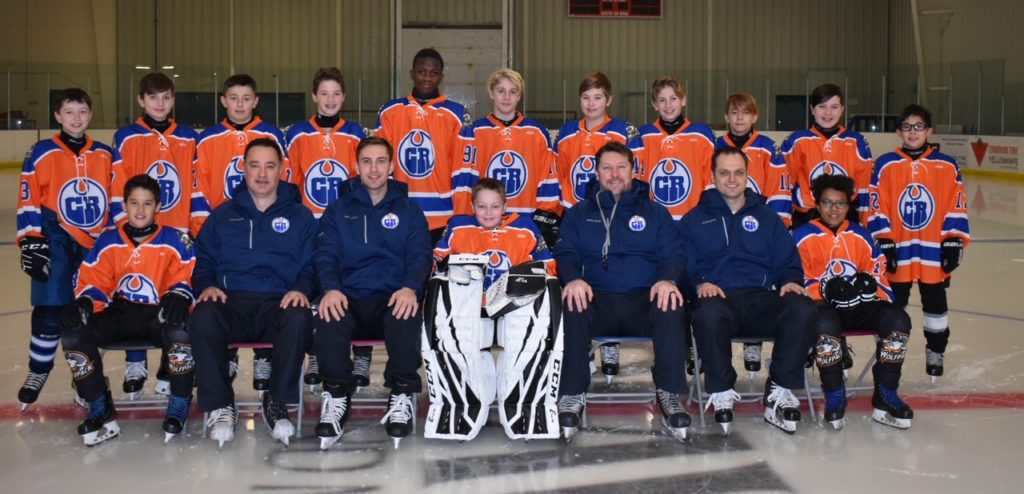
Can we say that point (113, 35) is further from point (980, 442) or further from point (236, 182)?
point (980, 442)

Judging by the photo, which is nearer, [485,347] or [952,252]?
[485,347]

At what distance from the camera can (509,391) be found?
3568 millimetres

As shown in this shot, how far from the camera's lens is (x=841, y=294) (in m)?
3.84

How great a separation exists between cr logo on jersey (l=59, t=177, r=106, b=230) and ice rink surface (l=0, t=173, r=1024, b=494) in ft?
2.36

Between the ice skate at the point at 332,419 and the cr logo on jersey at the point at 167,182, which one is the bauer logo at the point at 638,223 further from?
the cr logo on jersey at the point at 167,182

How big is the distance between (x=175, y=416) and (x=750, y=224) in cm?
228

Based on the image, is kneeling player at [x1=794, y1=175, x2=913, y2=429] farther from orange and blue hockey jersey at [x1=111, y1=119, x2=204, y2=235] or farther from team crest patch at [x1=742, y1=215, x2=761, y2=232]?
orange and blue hockey jersey at [x1=111, y1=119, x2=204, y2=235]

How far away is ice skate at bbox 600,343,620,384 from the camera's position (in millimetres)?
4555

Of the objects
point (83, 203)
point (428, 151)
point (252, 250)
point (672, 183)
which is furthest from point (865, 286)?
point (83, 203)

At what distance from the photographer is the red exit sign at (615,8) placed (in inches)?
770

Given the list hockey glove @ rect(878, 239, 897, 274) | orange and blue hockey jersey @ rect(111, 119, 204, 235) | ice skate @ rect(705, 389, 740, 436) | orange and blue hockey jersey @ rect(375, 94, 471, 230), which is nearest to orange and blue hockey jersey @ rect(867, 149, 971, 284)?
hockey glove @ rect(878, 239, 897, 274)

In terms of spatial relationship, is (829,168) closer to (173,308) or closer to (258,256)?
(258,256)

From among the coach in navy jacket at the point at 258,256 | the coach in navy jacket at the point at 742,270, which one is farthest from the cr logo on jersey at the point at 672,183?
the coach in navy jacket at the point at 258,256

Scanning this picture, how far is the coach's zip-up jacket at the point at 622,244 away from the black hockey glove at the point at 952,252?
126 centimetres
